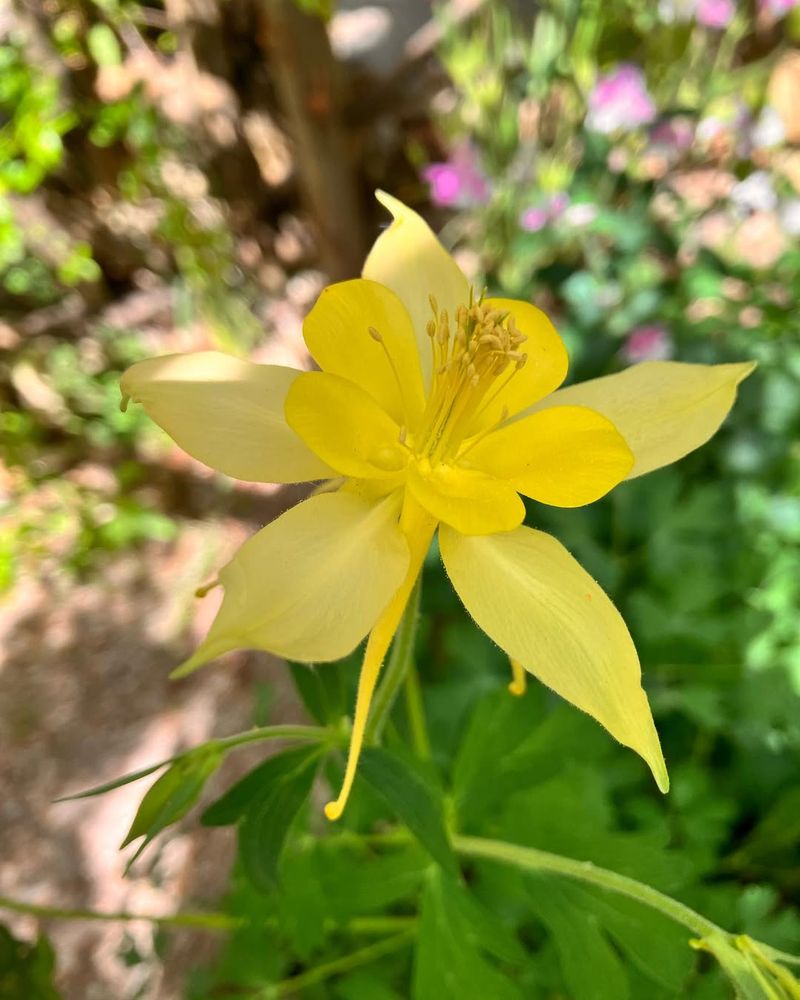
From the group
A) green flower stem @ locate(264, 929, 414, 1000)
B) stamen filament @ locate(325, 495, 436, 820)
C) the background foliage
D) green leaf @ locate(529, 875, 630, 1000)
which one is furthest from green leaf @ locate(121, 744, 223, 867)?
green flower stem @ locate(264, 929, 414, 1000)

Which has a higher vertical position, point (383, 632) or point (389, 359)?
point (389, 359)

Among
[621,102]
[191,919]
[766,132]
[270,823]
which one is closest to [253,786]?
[270,823]

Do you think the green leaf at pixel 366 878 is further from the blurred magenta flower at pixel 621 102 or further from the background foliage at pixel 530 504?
the blurred magenta flower at pixel 621 102

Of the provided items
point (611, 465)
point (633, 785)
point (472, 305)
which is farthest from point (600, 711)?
point (633, 785)

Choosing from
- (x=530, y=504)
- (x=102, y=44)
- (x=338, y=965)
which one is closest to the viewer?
(x=338, y=965)

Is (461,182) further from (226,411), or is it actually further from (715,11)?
(226,411)

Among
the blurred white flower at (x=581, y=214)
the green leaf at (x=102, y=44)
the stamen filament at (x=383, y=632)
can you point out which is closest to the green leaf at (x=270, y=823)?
the stamen filament at (x=383, y=632)

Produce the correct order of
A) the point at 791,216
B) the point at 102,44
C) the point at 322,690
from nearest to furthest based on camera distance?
the point at 322,690 < the point at 791,216 < the point at 102,44

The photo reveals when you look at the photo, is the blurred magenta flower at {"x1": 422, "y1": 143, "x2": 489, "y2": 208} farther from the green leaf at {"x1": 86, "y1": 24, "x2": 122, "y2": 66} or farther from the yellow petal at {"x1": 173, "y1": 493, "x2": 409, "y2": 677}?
the yellow petal at {"x1": 173, "y1": 493, "x2": 409, "y2": 677}

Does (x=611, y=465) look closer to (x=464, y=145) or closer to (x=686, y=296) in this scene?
(x=686, y=296)
